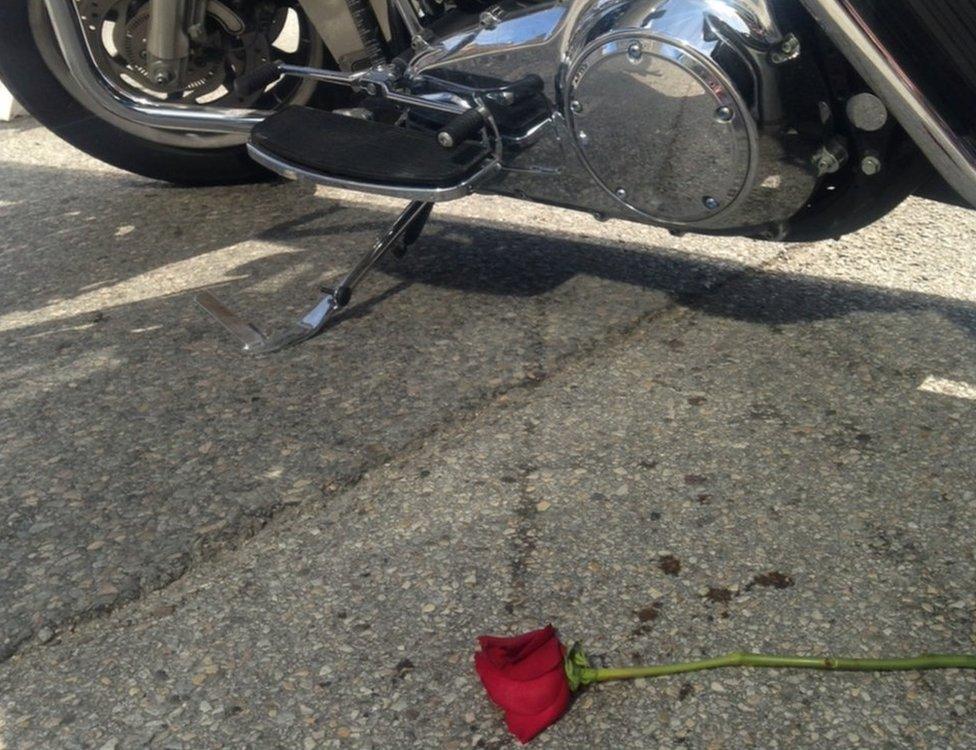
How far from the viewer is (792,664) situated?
171 cm

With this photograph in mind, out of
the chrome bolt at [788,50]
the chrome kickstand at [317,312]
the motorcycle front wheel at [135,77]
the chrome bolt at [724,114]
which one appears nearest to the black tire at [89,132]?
the motorcycle front wheel at [135,77]

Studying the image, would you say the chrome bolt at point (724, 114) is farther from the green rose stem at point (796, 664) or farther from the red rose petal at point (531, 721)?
the red rose petal at point (531, 721)

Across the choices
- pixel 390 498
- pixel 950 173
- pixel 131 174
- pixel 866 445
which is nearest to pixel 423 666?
pixel 390 498

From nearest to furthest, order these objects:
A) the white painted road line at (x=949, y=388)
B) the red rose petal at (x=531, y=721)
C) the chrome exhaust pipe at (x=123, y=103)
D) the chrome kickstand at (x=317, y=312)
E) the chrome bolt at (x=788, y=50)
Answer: the red rose petal at (x=531, y=721), the chrome bolt at (x=788, y=50), the white painted road line at (x=949, y=388), the chrome kickstand at (x=317, y=312), the chrome exhaust pipe at (x=123, y=103)

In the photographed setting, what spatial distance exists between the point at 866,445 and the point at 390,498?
832mm

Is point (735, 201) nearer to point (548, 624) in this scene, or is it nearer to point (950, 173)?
point (950, 173)

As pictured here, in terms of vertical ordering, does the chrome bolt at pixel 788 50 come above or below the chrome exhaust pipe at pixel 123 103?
above

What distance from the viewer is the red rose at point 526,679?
1599mm

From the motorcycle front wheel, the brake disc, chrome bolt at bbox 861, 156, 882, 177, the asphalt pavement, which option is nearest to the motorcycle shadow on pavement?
the asphalt pavement

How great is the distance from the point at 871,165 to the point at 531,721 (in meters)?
1.08

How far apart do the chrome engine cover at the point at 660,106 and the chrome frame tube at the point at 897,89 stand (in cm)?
14

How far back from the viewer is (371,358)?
8.41 ft

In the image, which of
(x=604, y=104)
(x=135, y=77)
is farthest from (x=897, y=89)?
(x=135, y=77)

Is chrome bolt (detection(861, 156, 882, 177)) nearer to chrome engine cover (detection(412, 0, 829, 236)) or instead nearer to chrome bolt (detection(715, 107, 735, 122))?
chrome engine cover (detection(412, 0, 829, 236))
